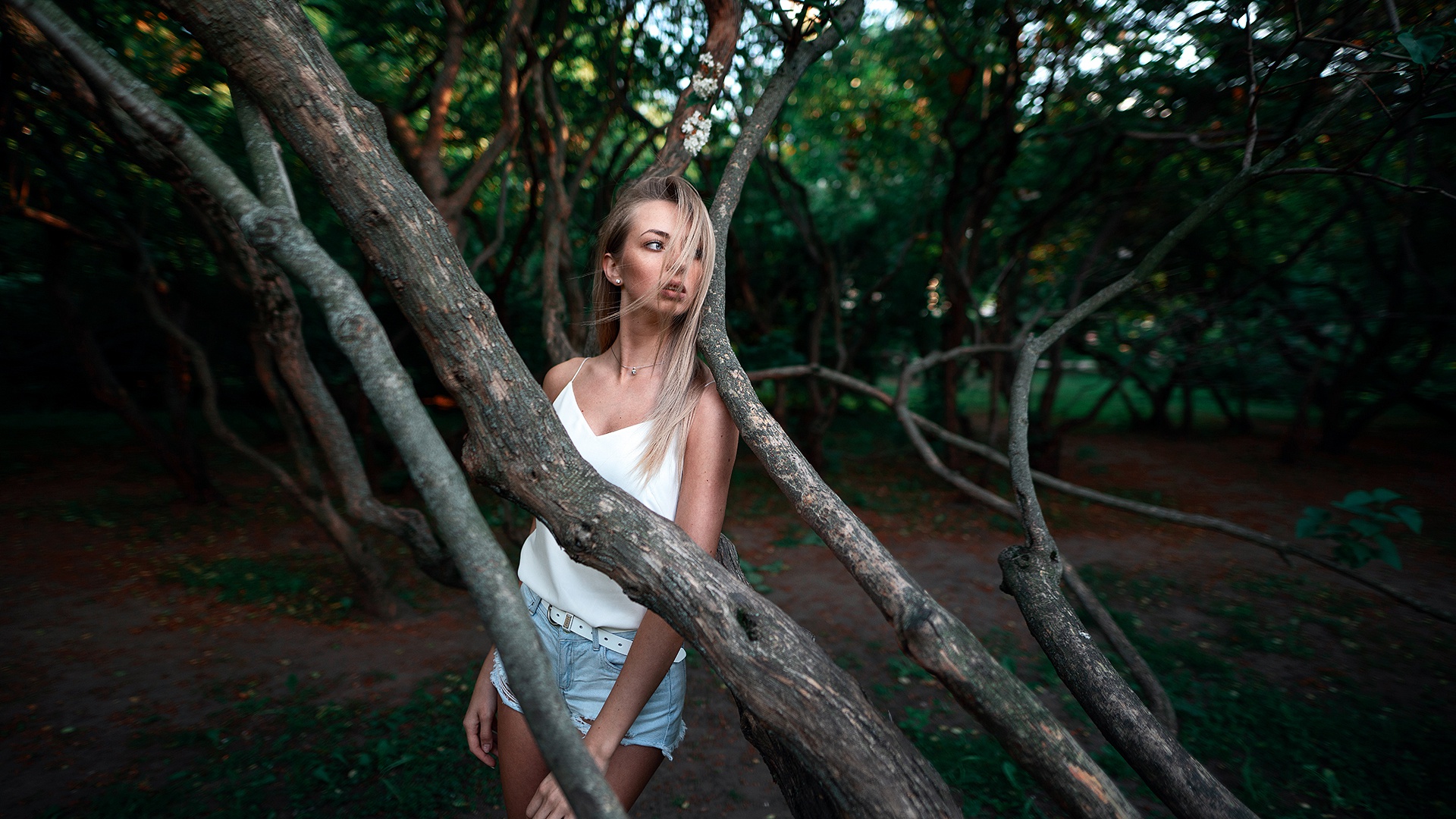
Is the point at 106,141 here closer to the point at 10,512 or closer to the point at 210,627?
the point at 10,512

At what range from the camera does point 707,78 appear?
218 centimetres

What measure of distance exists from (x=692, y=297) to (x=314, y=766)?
2749 millimetres

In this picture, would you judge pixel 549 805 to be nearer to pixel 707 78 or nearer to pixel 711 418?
pixel 711 418

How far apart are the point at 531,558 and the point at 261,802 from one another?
2.05 m

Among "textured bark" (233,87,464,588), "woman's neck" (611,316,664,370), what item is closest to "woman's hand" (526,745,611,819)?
"woman's neck" (611,316,664,370)

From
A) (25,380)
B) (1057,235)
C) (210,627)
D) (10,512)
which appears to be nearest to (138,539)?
(10,512)

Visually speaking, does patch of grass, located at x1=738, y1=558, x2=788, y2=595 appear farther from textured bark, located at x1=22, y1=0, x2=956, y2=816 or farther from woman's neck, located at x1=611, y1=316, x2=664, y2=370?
textured bark, located at x1=22, y1=0, x2=956, y2=816

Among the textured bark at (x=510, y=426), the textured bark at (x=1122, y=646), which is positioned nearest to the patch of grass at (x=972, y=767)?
the textured bark at (x=1122, y=646)

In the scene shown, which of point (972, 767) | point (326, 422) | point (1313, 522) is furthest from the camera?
point (326, 422)

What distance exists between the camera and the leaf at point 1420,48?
146 cm

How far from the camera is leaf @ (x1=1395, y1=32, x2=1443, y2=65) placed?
1460 millimetres

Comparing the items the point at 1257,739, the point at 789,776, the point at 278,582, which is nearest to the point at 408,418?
the point at 789,776

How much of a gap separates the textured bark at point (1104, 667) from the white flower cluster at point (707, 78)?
140 cm

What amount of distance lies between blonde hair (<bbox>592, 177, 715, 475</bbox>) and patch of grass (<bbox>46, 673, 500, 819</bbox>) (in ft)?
7.06
